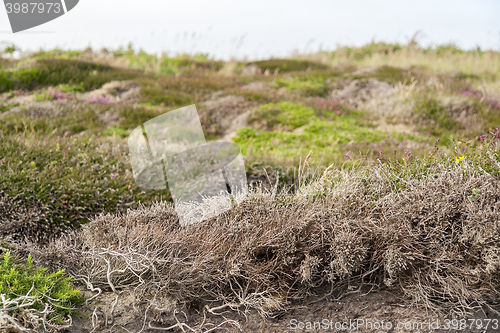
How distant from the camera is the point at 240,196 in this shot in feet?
12.7

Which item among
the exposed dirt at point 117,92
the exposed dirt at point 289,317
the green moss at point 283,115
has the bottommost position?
the exposed dirt at point 289,317

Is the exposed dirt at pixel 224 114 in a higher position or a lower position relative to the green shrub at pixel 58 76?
lower

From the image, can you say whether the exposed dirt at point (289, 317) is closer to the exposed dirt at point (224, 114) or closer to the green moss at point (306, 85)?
the exposed dirt at point (224, 114)

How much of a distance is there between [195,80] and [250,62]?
600cm

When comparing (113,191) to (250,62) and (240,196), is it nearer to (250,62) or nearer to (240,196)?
(240,196)

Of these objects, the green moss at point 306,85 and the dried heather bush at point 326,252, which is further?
the green moss at point 306,85

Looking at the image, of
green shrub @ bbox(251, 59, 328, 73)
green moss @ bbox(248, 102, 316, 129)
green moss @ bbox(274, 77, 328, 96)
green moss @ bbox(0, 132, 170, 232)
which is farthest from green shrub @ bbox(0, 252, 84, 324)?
green shrub @ bbox(251, 59, 328, 73)

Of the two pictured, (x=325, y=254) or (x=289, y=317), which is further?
(x=325, y=254)

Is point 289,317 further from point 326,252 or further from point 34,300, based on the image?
point 34,300

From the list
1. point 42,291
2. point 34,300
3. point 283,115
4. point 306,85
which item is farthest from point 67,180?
point 306,85

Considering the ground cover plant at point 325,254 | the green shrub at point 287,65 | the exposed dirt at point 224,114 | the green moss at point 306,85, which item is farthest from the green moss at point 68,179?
the green shrub at point 287,65

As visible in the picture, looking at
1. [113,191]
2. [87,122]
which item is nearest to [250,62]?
[87,122]

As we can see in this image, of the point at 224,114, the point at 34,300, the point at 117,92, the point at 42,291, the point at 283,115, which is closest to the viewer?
the point at 34,300

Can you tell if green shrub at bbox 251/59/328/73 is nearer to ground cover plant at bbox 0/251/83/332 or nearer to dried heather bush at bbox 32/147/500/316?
dried heather bush at bbox 32/147/500/316
